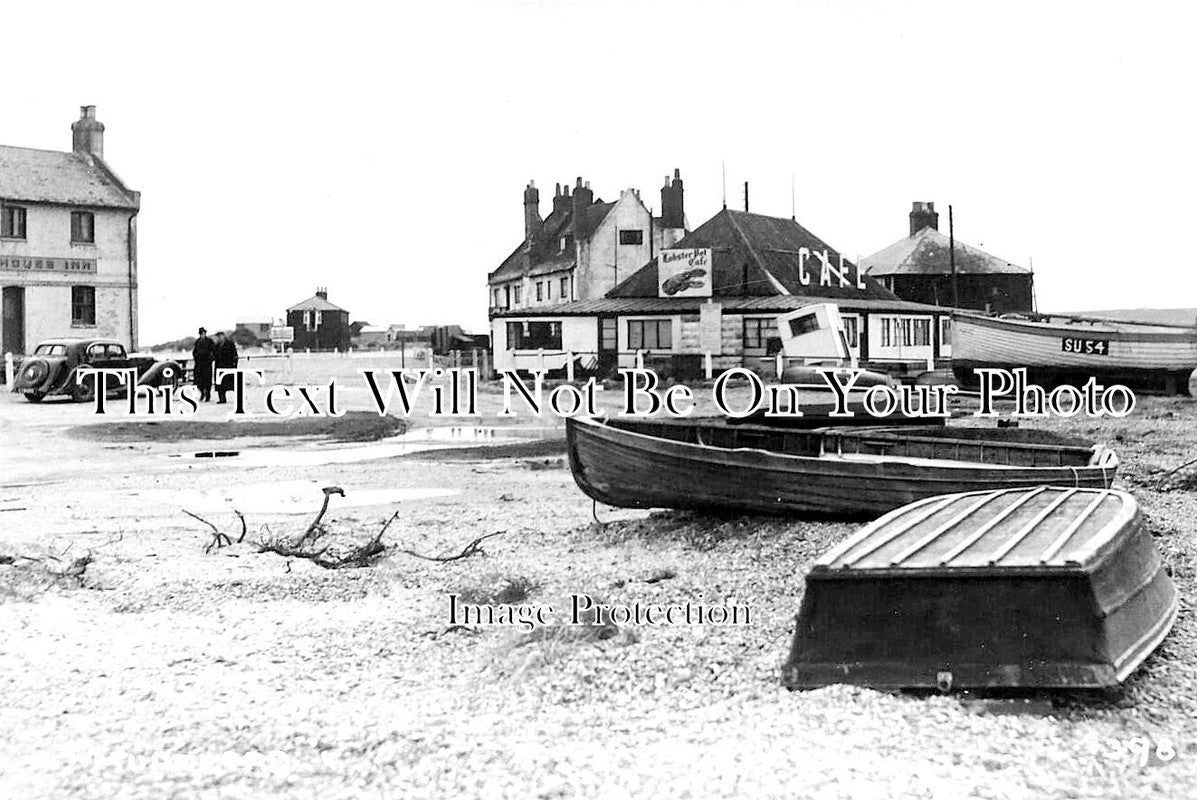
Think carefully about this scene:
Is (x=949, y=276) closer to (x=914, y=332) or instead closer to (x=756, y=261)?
(x=756, y=261)

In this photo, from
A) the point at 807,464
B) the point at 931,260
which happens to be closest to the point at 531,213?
the point at 931,260

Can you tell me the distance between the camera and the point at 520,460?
1458 centimetres

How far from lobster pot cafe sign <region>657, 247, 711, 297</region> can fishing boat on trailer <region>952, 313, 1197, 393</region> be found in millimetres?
7827

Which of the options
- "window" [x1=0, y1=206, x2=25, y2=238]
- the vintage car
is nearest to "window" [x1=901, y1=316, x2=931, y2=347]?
the vintage car

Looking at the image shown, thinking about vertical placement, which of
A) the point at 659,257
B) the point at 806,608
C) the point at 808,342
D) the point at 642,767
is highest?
the point at 659,257

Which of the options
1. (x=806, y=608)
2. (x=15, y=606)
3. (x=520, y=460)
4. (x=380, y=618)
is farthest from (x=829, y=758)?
(x=520, y=460)

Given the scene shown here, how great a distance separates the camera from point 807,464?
30.1 feet

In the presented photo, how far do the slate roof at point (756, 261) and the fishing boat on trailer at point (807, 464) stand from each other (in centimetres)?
2008

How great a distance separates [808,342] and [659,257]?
245 inches

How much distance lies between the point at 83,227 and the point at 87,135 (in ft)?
12.6

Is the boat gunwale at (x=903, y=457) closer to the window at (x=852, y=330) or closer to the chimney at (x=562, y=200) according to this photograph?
the window at (x=852, y=330)

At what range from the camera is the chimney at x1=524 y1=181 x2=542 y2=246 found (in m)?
52.1

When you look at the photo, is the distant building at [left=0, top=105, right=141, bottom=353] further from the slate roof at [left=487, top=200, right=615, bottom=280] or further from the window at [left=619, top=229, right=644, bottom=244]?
the window at [left=619, top=229, right=644, bottom=244]

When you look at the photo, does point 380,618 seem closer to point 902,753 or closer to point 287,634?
point 287,634
